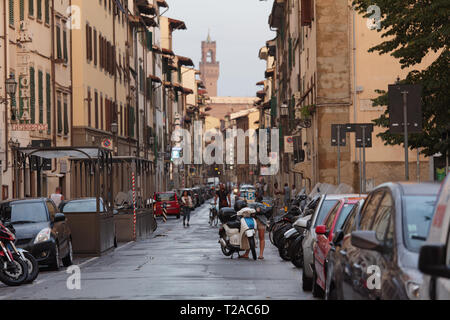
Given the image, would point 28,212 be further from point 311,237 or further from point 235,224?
point 311,237

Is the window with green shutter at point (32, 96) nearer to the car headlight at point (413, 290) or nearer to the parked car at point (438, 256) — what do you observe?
the car headlight at point (413, 290)

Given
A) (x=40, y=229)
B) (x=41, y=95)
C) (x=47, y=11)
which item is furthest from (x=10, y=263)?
(x=47, y=11)

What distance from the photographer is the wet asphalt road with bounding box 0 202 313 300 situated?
15.3 meters

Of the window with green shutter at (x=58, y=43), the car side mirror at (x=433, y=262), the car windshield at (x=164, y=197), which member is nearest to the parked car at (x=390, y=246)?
the car side mirror at (x=433, y=262)

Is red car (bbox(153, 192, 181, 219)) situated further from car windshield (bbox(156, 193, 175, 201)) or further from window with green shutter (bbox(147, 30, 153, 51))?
window with green shutter (bbox(147, 30, 153, 51))

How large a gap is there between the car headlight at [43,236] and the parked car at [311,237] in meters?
6.37

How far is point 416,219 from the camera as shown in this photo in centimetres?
791

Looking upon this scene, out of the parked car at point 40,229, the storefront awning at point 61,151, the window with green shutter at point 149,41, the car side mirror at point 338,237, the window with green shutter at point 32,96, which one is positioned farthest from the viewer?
the window with green shutter at point 149,41

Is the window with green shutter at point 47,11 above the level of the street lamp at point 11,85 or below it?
above

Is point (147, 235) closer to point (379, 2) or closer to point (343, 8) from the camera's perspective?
point (343, 8)

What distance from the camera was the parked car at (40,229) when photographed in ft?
71.2

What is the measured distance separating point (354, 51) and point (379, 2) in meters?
18.7

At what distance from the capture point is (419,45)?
2278 cm

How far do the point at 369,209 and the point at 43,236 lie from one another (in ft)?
43.6
